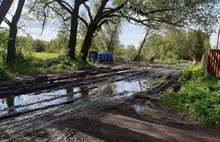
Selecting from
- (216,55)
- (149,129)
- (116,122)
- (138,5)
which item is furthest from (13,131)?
(138,5)

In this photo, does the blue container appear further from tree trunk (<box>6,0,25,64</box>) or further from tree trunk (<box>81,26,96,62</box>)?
tree trunk (<box>6,0,25,64</box>)

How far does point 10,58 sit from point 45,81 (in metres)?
5.63

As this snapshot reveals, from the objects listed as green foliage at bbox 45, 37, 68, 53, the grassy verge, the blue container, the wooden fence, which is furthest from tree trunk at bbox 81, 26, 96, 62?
the wooden fence

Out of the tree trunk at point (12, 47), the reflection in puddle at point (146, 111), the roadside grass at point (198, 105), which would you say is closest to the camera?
the roadside grass at point (198, 105)

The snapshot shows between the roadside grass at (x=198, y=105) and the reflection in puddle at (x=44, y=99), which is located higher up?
the reflection in puddle at (x=44, y=99)

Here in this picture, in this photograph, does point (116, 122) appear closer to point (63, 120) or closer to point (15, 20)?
point (63, 120)

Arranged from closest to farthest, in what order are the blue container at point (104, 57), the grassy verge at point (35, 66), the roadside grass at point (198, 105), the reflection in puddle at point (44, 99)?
the roadside grass at point (198, 105) → the reflection in puddle at point (44, 99) → the grassy verge at point (35, 66) → the blue container at point (104, 57)

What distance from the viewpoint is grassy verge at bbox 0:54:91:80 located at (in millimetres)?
18203

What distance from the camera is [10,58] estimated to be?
20.5m

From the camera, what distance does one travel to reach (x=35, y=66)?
22484 mm

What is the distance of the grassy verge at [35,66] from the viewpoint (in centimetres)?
1820

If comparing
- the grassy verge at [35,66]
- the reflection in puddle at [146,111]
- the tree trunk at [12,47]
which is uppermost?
Answer: the tree trunk at [12,47]

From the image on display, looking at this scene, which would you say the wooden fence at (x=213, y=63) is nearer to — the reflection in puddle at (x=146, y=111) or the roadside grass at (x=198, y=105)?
the roadside grass at (x=198, y=105)

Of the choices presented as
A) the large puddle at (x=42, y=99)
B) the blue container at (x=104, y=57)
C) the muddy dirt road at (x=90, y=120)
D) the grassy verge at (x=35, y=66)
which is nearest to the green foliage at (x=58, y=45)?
the grassy verge at (x=35, y=66)
